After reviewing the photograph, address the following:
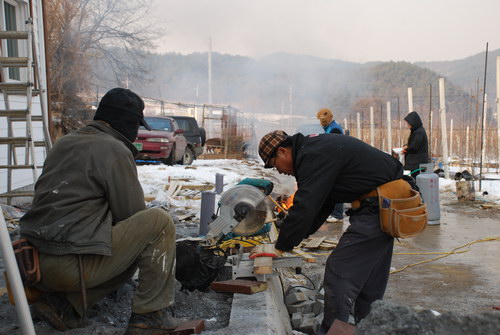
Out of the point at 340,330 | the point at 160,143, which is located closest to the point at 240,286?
the point at 340,330

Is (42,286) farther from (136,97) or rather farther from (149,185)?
(149,185)

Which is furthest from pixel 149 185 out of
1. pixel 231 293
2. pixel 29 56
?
pixel 231 293

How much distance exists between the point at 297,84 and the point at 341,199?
139429 millimetres

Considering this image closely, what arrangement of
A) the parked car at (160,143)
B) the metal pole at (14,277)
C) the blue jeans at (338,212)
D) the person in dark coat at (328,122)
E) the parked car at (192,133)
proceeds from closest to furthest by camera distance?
the metal pole at (14,277) → the person in dark coat at (328,122) → the blue jeans at (338,212) → the parked car at (160,143) → the parked car at (192,133)

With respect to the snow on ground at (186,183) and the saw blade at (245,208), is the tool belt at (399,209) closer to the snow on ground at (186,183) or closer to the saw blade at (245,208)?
the saw blade at (245,208)

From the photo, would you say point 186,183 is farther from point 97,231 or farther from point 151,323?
point 97,231

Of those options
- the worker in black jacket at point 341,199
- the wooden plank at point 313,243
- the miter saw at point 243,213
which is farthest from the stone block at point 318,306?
the wooden plank at point 313,243

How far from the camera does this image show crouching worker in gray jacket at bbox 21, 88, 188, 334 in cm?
304

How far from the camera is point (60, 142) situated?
3.21 m

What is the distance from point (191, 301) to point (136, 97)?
68.0 inches

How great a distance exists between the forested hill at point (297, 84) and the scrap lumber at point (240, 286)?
305 feet

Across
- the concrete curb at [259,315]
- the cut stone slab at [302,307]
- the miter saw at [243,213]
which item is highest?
the miter saw at [243,213]

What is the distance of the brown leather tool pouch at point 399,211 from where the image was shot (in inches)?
151

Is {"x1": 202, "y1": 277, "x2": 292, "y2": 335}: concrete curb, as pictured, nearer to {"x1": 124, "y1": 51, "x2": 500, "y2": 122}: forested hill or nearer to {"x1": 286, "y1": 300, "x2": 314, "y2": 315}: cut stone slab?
{"x1": 286, "y1": 300, "x2": 314, "y2": 315}: cut stone slab
